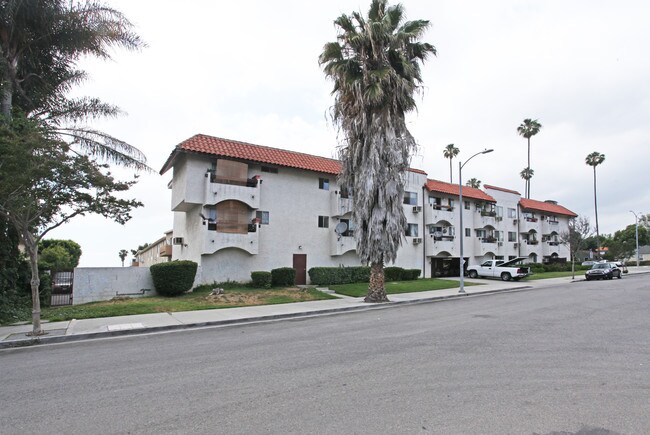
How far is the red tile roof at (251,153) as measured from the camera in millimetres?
22688

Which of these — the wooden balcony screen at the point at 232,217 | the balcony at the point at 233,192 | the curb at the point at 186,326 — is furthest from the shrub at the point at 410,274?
the wooden balcony screen at the point at 232,217

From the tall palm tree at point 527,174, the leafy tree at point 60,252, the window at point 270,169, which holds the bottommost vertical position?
the leafy tree at point 60,252

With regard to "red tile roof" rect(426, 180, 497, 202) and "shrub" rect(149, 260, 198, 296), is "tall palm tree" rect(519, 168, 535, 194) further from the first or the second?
"shrub" rect(149, 260, 198, 296)

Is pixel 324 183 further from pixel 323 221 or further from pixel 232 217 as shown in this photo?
pixel 232 217

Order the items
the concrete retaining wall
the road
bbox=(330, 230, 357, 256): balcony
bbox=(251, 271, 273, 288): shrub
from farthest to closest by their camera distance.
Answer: bbox=(330, 230, 357, 256): balcony
bbox=(251, 271, 273, 288): shrub
the concrete retaining wall
the road

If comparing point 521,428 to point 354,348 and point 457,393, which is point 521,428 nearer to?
point 457,393

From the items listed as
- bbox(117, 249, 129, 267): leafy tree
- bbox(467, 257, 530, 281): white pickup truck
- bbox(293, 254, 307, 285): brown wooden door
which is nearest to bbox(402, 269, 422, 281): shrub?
bbox(467, 257, 530, 281): white pickup truck

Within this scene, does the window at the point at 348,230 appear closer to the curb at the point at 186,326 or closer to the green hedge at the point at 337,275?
the green hedge at the point at 337,275

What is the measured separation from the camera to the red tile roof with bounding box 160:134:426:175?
22.7 meters

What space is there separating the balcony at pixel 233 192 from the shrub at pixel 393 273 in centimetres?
1174

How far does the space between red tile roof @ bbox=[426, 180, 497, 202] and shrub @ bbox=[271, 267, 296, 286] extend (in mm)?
17712

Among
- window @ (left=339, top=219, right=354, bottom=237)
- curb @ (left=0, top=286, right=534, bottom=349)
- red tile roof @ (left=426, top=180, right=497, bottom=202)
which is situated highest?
red tile roof @ (left=426, top=180, right=497, bottom=202)

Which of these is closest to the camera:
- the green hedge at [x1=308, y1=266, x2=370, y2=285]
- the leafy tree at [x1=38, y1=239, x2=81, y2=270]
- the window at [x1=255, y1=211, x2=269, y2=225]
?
the window at [x1=255, y1=211, x2=269, y2=225]

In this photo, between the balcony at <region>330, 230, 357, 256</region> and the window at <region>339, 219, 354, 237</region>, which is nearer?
the balcony at <region>330, 230, 357, 256</region>
